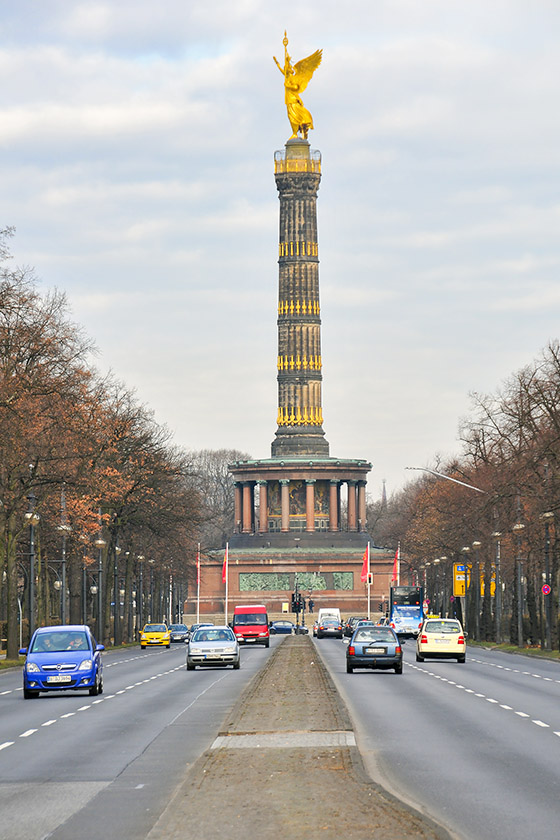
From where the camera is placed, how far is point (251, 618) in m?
78.1

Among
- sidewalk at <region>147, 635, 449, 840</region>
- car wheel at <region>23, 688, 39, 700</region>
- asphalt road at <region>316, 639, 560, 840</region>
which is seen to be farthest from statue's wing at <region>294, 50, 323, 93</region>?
sidewalk at <region>147, 635, 449, 840</region>

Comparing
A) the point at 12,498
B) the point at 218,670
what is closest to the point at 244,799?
the point at 218,670

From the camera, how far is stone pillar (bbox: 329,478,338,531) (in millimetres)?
144125

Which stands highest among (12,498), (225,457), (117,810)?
(225,457)

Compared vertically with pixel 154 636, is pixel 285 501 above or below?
above

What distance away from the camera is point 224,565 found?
132500 mm

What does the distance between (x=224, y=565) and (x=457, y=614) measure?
114 ft

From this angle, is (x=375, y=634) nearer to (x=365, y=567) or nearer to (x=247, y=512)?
(x=365, y=567)

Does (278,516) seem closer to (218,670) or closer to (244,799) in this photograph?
(218,670)

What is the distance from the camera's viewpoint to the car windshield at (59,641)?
34.4 meters

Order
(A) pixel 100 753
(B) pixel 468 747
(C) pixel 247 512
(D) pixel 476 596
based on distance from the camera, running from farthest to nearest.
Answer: (C) pixel 247 512 → (D) pixel 476 596 → (B) pixel 468 747 → (A) pixel 100 753

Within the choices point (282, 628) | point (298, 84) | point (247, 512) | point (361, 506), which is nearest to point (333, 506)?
point (361, 506)

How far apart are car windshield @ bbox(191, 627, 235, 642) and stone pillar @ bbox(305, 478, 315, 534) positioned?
3558 inches

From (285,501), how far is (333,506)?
480 centimetres
